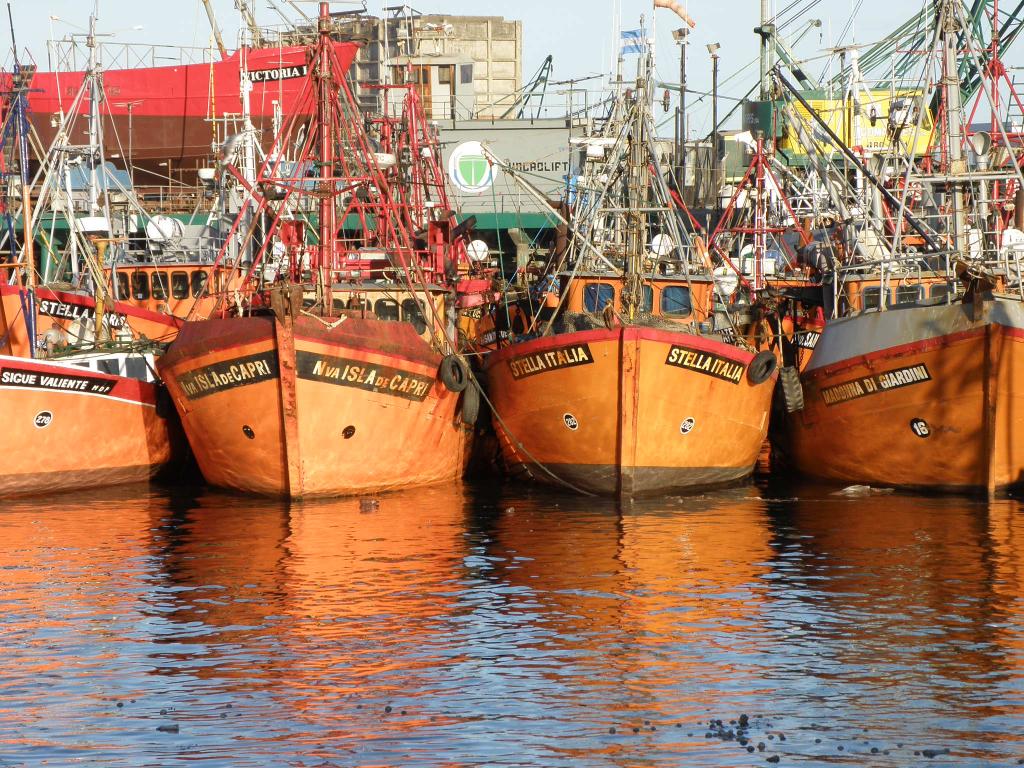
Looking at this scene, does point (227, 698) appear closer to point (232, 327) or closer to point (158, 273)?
point (232, 327)

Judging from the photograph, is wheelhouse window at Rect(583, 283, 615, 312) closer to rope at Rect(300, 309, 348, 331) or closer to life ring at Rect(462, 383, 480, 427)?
life ring at Rect(462, 383, 480, 427)

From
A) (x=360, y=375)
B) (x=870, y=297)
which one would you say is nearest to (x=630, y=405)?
(x=360, y=375)

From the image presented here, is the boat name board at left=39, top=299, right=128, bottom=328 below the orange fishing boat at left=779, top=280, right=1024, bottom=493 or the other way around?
the other way around

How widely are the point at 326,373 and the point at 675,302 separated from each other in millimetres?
7249

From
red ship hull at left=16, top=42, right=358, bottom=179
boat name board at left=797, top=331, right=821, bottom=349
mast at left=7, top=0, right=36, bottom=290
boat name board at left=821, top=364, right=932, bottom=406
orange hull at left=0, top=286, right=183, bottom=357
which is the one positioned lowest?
boat name board at left=821, top=364, right=932, bottom=406

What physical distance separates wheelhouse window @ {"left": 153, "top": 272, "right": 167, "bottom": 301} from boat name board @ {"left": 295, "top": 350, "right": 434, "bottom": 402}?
10.8 meters

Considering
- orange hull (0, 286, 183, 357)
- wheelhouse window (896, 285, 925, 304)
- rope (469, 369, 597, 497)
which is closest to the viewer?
rope (469, 369, 597, 497)

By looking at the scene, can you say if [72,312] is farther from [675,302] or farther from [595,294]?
[675,302]

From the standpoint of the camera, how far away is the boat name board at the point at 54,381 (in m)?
24.8

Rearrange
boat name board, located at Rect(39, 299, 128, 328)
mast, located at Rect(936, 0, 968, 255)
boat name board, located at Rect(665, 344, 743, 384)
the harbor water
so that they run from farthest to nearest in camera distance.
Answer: boat name board, located at Rect(39, 299, 128, 328) → mast, located at Rect(936, 0, 968, 255) → boat name board, located at Rect(665, 344, 743, 384) → the harbor water

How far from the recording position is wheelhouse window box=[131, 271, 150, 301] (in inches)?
1323

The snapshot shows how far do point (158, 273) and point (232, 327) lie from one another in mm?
10097

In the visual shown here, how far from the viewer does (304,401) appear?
77.2 ft

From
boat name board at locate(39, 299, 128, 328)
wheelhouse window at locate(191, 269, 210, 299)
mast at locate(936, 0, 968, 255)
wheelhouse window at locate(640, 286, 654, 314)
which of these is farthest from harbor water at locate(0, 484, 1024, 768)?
wheelhouse window at locate(191, 269, 210, 299)
